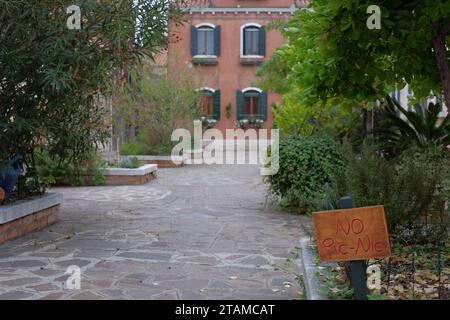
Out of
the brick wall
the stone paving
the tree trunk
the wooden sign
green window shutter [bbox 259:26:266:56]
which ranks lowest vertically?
the stone paving

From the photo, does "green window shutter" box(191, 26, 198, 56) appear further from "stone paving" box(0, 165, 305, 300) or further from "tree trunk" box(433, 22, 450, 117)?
"tree trunk" box(433, 22, 450, 117)

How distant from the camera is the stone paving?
5402 mm

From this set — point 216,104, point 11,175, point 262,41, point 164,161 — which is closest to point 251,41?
point 262,41

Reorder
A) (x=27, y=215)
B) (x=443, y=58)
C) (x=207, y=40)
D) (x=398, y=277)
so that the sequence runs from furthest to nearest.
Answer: (x=207, y=40), (x=27, y=215), (x=443, y=58), (x=398, y=277)

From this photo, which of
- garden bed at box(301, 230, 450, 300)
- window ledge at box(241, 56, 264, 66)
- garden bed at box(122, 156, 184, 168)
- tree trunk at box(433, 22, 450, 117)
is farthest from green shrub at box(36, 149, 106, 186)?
window ledge at box(241, 56, 264, 66)

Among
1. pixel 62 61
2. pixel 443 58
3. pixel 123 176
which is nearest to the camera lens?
pixel 443 58

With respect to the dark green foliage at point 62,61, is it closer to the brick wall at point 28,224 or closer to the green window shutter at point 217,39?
the brick wall at point 28,224

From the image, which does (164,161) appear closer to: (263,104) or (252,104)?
(263,104)

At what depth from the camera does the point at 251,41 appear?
3169cm

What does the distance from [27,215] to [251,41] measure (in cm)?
2509

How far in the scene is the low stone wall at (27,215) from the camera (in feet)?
24.4

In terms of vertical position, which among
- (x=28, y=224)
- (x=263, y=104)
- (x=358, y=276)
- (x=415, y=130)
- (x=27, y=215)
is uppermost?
(x=263, y=104)

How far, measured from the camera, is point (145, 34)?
7992 millimetres

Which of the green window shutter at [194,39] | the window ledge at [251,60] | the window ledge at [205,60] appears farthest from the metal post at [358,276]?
the green window shutter at [194,39]
